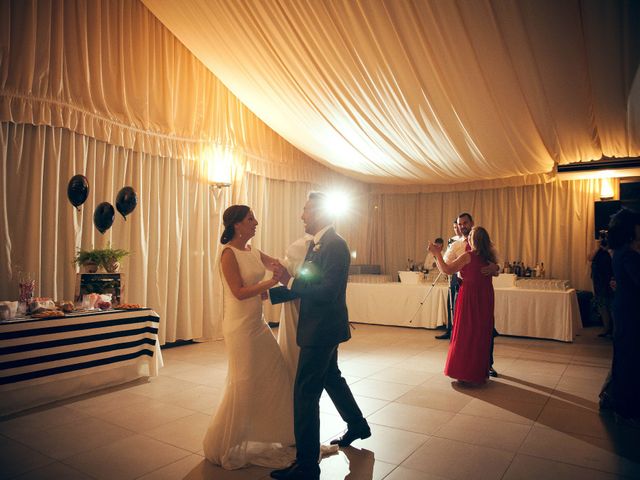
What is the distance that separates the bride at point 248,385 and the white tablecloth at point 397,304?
5363 mm

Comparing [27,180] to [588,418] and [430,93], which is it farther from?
[588,418]

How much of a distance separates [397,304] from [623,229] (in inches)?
201

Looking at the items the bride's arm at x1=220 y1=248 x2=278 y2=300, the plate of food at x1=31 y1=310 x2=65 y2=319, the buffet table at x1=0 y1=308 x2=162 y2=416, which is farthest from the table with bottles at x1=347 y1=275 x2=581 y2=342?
the plate of food at x1=31 y1=310 x2=65 y2=319

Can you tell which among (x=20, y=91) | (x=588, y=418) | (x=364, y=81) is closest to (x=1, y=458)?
(x=20, y=91)

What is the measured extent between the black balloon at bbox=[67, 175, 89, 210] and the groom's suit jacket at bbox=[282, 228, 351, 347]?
349 centimetres

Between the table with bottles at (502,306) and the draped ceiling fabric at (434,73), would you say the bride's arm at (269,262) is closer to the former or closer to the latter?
the draped ceiling fabric at (434,73)

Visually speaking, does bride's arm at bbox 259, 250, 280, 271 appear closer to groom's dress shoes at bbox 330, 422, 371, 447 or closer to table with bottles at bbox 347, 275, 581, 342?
groom's dress shoes at bbox 330, 422, 371, 447

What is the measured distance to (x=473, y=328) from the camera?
4.34 meters

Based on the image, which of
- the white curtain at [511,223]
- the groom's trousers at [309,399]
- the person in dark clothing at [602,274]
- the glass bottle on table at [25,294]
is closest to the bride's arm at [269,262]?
the groom's trousers at [309,399]

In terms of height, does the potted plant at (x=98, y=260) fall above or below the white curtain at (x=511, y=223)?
below

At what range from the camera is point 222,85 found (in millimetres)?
7059

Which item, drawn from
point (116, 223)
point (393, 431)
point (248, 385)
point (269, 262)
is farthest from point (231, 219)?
point (116, 223)

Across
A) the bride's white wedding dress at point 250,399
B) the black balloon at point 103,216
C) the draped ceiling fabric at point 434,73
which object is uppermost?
the draped ceiling fabric at point 434,73

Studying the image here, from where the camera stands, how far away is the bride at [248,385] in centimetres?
261
